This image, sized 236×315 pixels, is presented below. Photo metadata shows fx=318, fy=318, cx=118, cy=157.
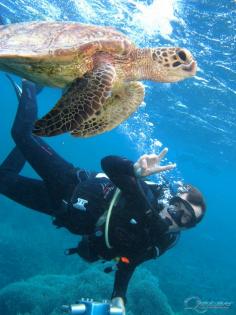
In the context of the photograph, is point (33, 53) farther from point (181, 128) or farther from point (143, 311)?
point (181, 128)

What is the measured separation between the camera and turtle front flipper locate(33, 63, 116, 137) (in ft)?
9.44

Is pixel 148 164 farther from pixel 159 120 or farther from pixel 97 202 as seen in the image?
pixel 159 120

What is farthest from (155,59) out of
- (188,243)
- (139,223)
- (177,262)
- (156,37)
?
(188,243)

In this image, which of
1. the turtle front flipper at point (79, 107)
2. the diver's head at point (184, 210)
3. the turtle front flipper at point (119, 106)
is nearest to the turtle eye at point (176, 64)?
the turtle front flipper at point (119, 106)

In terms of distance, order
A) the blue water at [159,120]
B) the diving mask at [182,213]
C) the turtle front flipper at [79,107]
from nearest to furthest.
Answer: the turtle front flipper at [79,107] < the diving mask at [182,213] < the blue water at [159,120]

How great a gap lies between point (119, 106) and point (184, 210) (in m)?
1.77

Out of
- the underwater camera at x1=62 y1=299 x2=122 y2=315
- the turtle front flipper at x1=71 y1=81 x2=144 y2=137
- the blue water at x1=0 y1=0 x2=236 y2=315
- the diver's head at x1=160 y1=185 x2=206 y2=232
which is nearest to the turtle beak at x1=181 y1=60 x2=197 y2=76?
the turtle front flipper at x1=71 y1=81 x2=144 y2=137

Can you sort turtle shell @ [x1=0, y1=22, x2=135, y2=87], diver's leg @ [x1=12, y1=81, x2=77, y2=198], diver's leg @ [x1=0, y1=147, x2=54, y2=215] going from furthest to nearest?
diver's leg @ [x1=0, y1=147, x2=54, y2=215], diver's leg @ [x1=12, y1=81, x2=77, y2=198], turtle shell @ [x1=0, y1=22, x2=135, y2=87]

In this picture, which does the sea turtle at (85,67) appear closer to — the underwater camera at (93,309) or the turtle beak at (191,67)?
the turtle beak at (191,67)

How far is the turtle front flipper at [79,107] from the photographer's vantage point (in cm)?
288

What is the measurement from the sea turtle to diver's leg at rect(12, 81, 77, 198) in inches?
62.1

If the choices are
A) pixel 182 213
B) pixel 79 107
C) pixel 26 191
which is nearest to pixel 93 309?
pixel 79 107

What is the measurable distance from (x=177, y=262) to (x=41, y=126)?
737 inches

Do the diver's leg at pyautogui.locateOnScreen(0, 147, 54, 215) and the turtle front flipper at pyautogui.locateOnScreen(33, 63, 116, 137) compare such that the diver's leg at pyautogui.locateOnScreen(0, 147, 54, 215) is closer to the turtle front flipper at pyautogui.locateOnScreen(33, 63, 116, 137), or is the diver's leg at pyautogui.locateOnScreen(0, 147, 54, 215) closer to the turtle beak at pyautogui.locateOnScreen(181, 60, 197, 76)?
the turtle front flipper at pyautogui.locateOnScreen(33, 63, 116, 137)
